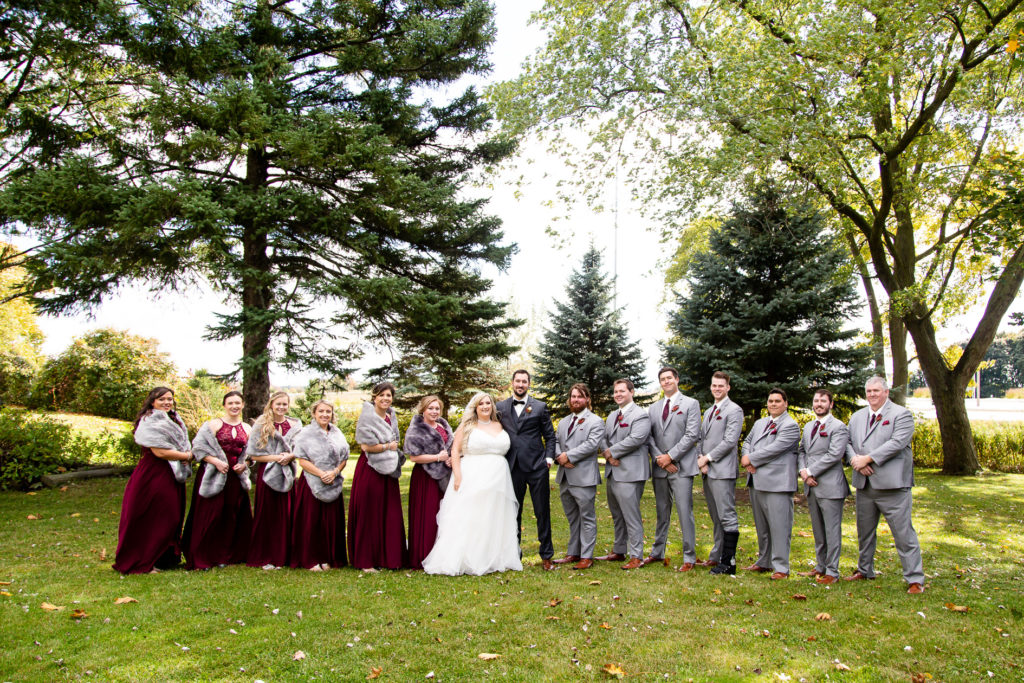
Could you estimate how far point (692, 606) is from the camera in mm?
5676

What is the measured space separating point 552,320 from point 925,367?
416 inches

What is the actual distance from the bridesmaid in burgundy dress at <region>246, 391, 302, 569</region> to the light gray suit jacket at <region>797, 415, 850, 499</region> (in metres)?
5.67

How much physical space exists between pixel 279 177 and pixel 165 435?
339 inches

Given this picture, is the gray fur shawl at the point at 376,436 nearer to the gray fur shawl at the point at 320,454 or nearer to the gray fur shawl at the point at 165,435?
the gray fur shawl at the point at 320,454

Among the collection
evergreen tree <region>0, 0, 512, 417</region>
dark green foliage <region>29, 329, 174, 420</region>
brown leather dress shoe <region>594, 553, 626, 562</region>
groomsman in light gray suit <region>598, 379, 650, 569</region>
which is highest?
evergreen tree <region>0, 0, 512, 417</region>

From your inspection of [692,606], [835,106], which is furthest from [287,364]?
[835,106]

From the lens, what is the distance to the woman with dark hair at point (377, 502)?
710 centimetres

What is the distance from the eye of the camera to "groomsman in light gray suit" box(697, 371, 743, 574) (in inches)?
271

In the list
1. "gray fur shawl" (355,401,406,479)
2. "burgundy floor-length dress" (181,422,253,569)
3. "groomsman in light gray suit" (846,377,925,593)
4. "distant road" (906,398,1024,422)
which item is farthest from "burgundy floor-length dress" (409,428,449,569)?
"distant road" (906,398,1024,422)

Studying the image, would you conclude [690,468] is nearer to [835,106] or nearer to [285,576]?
[285,576]

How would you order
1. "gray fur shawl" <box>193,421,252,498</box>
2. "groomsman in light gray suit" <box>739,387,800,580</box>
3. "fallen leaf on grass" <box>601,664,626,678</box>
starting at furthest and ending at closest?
"gray fur shawl" <box>193,421,252,498</box>, "groomsman in light gray suit" <box>739,387,800,580</box>, "fallen leaf on grass" <box>601,664,626,678</box>

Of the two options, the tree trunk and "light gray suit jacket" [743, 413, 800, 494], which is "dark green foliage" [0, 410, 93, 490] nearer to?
"light gray suit jacket" [743, 413, 800, 494]

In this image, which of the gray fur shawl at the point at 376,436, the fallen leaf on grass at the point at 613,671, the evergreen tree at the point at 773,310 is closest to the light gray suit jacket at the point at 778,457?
the fallen leaf on grass at the point at 613,671

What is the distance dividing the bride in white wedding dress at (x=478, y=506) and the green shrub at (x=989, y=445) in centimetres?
1554
